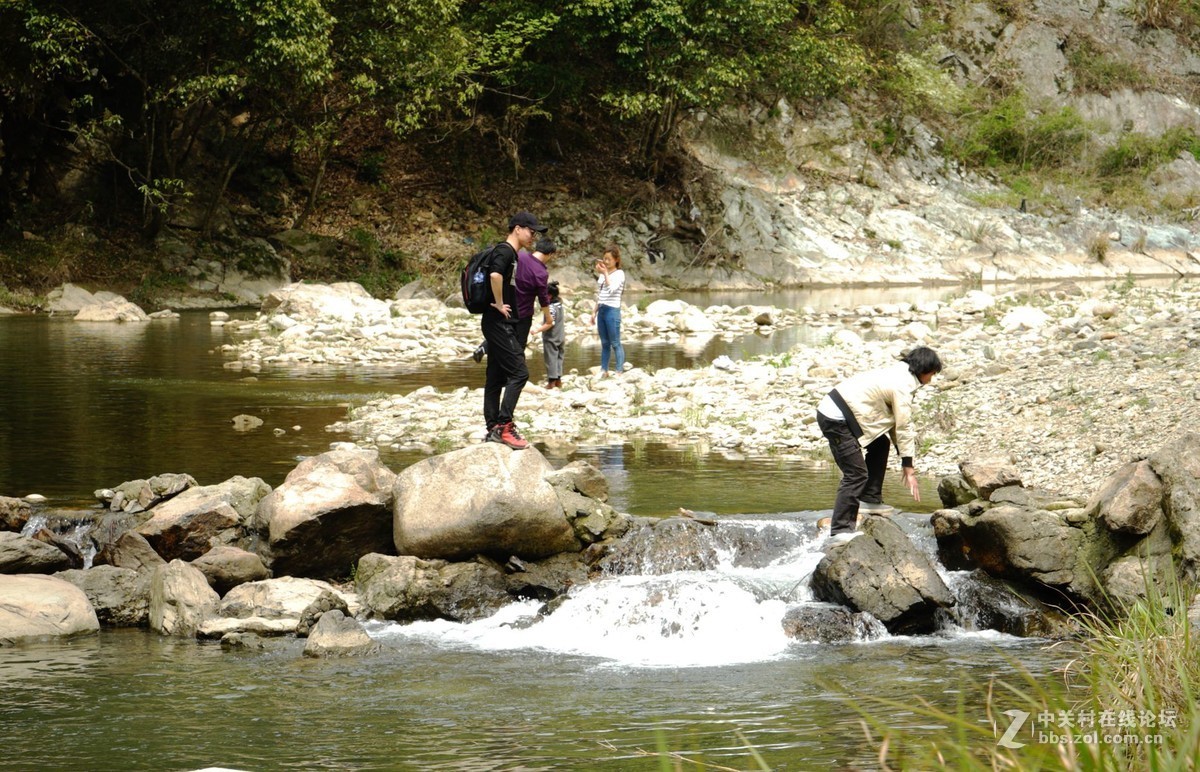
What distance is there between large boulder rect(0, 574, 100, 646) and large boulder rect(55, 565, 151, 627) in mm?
139

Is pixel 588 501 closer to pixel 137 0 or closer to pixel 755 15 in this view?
pixel 137 0

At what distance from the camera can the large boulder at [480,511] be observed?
8883 millimetres

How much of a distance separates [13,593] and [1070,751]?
7.28m

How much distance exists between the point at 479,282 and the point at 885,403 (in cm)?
347

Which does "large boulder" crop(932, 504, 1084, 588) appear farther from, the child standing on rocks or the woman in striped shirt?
the woman in striped shirt

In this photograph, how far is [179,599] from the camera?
8266mm

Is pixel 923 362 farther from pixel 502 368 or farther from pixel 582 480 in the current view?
pixel 502 368

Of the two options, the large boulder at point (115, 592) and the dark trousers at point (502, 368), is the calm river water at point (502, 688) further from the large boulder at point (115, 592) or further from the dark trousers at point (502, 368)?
the dark trousers at point (502, 368)

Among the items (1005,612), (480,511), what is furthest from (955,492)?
(480,511)

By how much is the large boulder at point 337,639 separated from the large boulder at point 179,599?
1.00 meters

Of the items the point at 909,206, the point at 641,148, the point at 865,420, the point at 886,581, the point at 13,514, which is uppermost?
the point at 641,148

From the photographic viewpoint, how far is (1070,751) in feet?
9.45

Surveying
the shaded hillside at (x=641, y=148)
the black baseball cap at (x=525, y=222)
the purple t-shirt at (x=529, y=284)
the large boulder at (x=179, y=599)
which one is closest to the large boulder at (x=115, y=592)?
the large boulder at (x=179, y=599)

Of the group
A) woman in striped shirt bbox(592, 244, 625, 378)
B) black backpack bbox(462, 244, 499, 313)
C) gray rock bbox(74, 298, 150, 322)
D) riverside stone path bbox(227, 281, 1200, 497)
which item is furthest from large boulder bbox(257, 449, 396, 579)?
gray rock bbox(74, 298, 150, 322)
